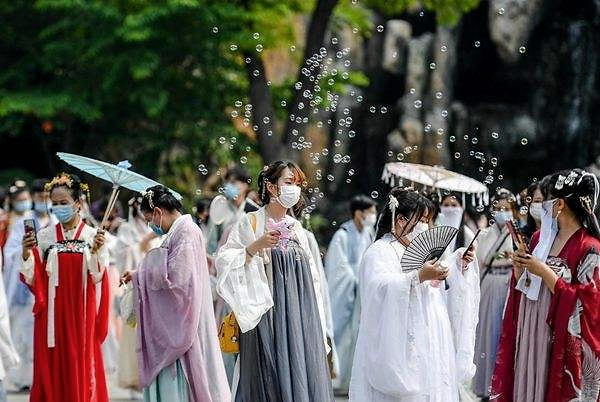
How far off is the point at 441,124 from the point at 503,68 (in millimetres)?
1734

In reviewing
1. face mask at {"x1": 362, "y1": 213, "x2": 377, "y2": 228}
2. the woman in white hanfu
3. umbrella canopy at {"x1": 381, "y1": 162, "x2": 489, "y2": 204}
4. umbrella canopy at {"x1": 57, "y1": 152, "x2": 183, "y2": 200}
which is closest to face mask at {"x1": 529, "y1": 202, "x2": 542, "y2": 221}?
umbrella canopy at {"x1": 381, "y1": 162, "x2": 489, "y2": 204}

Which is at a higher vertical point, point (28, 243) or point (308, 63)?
point (308, 63)

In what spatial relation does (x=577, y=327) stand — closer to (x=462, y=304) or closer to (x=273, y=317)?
(x=462, y=304)

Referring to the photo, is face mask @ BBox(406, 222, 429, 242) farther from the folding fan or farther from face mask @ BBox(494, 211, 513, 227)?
face mask @ BBox(494, 211, 513, 227)

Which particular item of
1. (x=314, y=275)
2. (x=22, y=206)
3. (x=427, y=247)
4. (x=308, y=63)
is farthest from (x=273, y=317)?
(x=308, y=63)

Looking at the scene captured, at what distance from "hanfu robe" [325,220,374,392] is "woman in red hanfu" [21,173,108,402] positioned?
13.7 feet

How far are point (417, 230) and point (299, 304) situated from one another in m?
1.07

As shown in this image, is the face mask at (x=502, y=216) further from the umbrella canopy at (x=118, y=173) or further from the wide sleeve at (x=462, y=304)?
the umbrella canopy at (x=118, y=173)

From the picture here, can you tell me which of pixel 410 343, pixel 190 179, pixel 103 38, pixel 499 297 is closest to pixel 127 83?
pixel 103 38

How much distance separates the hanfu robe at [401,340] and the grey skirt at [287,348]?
650 mm

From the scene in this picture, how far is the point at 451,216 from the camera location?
11250 mm

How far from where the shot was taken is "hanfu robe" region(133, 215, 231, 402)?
906 centimetres

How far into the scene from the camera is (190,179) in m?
23.0

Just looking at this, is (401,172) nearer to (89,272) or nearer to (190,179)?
(89,272)
